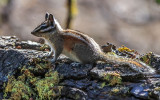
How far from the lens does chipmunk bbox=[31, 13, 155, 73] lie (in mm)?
6406

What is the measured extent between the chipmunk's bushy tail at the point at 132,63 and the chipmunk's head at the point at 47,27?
1096 mm

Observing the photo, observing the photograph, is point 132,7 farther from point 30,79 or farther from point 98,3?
point 30,79

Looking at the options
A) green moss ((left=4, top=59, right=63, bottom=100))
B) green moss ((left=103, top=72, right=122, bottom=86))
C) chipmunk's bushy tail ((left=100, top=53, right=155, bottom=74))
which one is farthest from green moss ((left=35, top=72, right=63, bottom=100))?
chipmunk's bushy tail ((left=100, top=53, right=155, bottom=74))

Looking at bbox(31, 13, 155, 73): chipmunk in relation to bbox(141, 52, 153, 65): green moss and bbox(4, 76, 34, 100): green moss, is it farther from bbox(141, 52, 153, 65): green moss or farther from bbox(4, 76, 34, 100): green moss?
bbox(4, 76, 34, 100): green moss

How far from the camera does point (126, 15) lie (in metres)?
21.0

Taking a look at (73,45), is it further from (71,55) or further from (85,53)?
(85,53)

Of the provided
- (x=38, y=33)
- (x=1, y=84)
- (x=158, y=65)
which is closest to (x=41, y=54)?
(x=38, y=33)

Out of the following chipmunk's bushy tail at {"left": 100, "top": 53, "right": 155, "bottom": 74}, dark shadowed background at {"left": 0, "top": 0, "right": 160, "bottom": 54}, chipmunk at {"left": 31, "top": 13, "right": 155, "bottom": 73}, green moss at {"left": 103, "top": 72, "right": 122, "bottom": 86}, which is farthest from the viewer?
dark shadowed background at {"left": 0, "top": 0, "right": 160, "bottom": 54}

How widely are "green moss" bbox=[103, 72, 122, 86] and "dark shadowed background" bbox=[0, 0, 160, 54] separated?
11740mm

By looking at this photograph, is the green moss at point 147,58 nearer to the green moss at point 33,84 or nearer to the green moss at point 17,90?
the green moss at point 33,84

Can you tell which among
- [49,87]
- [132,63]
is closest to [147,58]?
[132,63]

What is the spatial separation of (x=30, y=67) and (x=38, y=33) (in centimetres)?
70

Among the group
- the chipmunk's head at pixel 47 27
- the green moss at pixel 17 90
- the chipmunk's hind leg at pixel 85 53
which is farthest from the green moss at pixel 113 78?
the chipmunk's head at pixel 47 27

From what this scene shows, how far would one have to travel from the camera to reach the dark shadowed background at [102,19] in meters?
18.7
